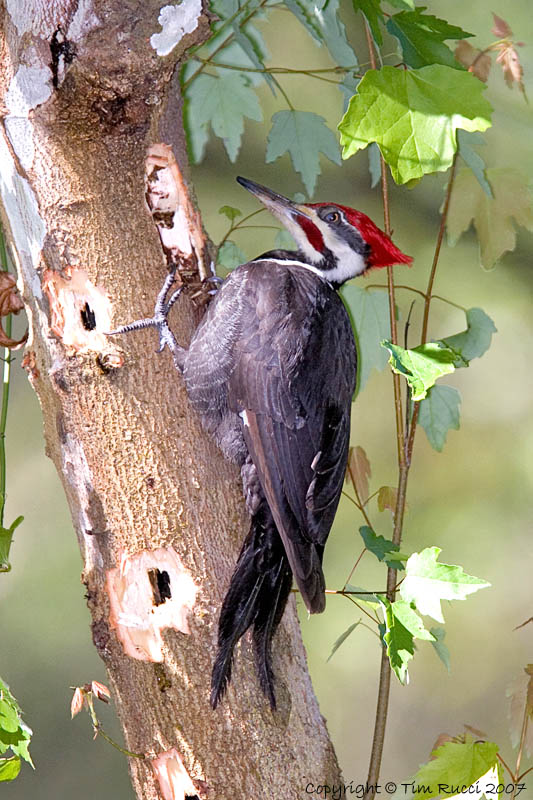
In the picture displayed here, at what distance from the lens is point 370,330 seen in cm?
168

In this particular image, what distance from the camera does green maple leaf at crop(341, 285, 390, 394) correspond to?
1.67 metres

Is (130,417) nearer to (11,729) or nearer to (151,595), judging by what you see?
(151,595)

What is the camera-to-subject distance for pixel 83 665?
335 cm

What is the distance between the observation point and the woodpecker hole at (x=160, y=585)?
1.22 m

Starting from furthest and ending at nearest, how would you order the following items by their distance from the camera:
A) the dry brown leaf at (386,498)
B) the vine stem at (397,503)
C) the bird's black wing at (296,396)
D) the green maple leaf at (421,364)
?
the dry brown leaf at (386,498), the vine stem at (397,503), the bird's black wing at (296,396), the green maple leaf at (421,364)

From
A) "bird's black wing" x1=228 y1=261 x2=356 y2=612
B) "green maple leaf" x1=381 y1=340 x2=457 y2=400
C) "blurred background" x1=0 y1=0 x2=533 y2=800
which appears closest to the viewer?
"green maple leaf" x1=381 y1=340 x2=457 y2=400

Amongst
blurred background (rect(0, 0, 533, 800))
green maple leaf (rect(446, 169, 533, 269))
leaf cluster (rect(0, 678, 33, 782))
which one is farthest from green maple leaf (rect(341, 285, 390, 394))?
blurred background (rect(0, 0, 533, 800))

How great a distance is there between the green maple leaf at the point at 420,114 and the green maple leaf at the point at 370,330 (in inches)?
21.4

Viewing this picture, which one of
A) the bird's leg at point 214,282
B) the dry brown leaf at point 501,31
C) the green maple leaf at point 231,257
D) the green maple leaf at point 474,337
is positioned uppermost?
the dry brown leaf at point 501,31

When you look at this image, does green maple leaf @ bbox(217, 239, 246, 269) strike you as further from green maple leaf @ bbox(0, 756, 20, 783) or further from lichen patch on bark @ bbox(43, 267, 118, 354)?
green maple leaf @ bbox(0, 756, 20, 783)

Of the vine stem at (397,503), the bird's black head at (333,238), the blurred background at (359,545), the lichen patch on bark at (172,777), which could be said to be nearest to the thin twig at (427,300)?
the vine stem at (397,503)

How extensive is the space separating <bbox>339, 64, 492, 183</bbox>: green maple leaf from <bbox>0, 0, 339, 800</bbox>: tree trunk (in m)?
0.30

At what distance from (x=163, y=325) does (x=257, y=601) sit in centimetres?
43

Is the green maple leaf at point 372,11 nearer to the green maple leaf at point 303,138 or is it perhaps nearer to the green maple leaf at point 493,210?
the green maple leaf at point 303,138
